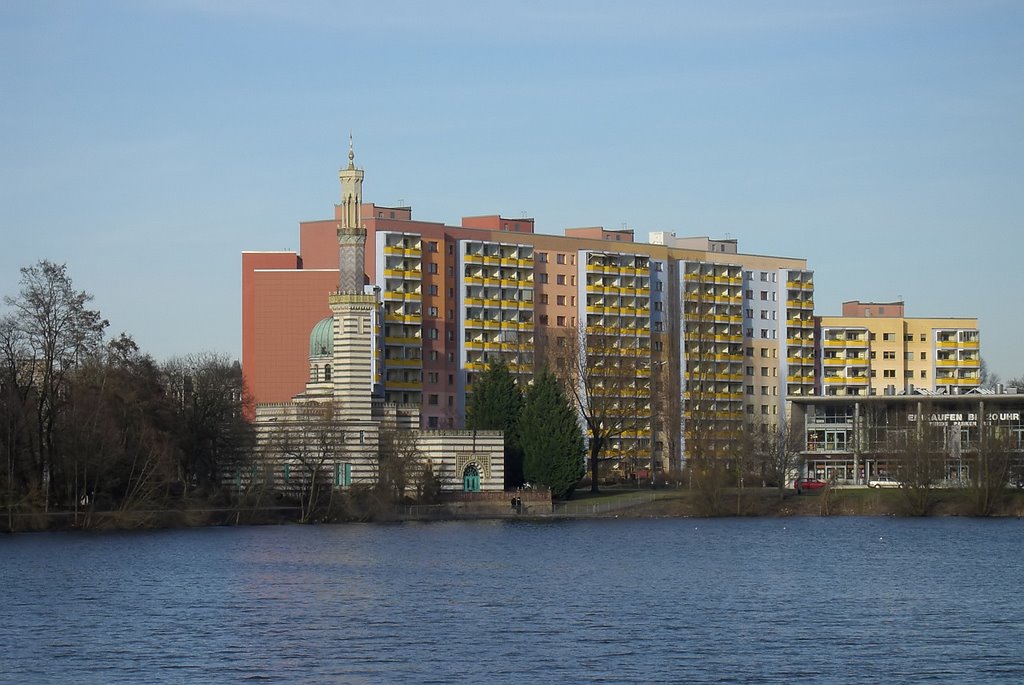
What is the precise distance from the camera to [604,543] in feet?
316

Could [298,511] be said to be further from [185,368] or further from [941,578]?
[941,578]

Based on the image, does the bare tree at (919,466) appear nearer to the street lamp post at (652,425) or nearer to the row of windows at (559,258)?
the street lamp post at (652,425)

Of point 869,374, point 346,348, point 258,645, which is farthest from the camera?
point 869,374

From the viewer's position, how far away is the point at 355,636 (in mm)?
54125

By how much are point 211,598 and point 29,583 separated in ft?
35.0

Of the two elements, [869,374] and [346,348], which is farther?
[869,374]

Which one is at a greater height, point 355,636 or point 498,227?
point 498,227

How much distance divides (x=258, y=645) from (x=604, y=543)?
46.2 m

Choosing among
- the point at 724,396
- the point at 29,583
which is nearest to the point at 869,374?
the point at 724,396

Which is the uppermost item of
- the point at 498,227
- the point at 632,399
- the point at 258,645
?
the point at 498,227

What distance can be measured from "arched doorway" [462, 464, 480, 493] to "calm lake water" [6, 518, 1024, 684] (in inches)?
1001

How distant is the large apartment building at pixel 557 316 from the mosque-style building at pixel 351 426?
830cm

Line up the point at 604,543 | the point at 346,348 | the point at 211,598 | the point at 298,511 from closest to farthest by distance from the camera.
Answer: the point at 211,598, the point at 604,543, the point at 298,511, the point at 346,348

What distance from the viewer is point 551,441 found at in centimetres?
12644
